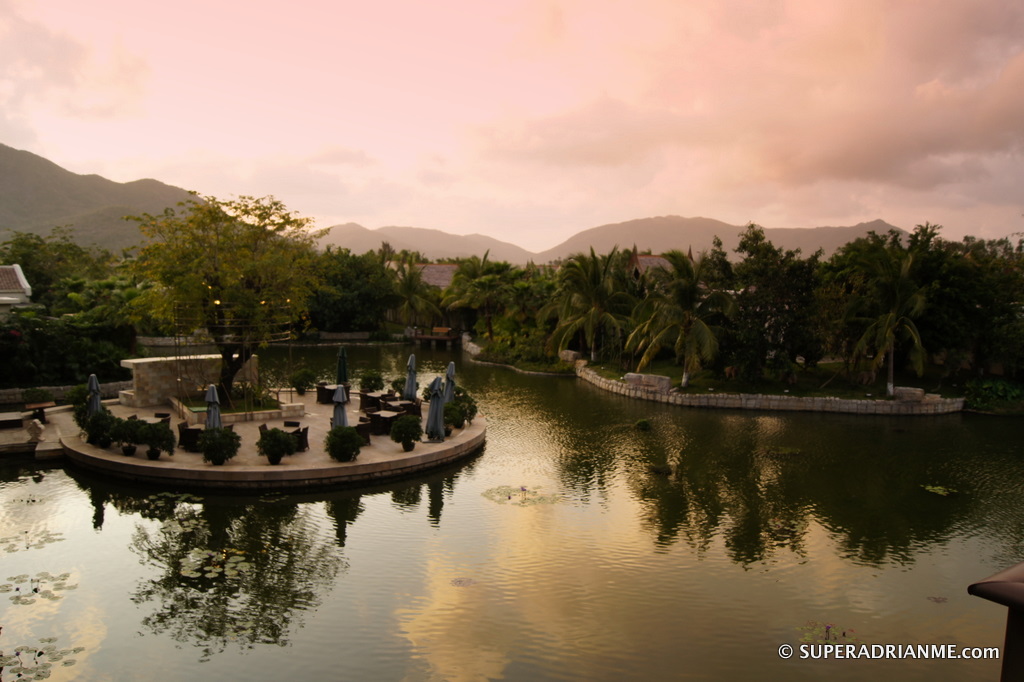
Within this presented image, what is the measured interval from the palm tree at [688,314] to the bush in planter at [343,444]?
595 inches

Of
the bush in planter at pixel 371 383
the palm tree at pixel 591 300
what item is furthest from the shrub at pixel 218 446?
the palm tree at pixel 591 300

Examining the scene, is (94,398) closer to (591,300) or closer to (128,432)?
(128,432)

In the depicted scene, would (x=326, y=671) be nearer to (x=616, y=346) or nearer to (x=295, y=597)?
(x=295, y=597)

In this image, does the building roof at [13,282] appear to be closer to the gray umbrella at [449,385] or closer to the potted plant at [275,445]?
the gray umbrella at [449,385]

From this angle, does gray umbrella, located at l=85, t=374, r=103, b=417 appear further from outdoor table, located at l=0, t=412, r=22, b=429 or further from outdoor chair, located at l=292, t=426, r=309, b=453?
outdoor chair, located at l=292, t=426, r=309, b=453

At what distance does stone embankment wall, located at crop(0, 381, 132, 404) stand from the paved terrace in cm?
574

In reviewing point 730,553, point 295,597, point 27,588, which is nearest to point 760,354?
point 730,553

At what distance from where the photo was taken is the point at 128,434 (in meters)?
14.8

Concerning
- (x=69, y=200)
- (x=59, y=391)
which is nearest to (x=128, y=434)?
(x=59, y=391)

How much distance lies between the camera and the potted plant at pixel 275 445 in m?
14.6

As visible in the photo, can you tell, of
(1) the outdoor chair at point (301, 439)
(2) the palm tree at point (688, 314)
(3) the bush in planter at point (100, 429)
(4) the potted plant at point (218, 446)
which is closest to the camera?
(4) the potted plant at point (218, 446)

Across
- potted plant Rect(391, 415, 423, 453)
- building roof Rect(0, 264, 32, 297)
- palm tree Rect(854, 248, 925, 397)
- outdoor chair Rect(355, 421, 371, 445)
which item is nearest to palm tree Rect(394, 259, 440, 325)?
building roof Rect(0, 264, 32, 297)

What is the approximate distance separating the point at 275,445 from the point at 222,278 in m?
7.05

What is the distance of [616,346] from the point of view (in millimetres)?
31562
